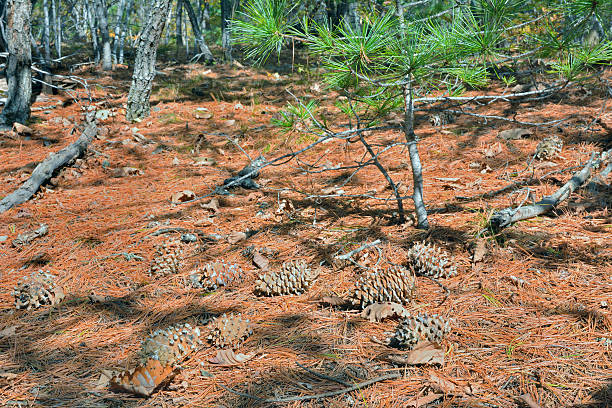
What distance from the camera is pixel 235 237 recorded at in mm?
2705

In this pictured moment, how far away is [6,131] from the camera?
4844mm

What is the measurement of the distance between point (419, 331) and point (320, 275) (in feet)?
2.44

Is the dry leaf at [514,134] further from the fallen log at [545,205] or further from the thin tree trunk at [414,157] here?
the thin tree trunk at [414,157]

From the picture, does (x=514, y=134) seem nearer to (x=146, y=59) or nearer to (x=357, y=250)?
(x=357, y=250)

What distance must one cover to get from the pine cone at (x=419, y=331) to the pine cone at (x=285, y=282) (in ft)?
1.98

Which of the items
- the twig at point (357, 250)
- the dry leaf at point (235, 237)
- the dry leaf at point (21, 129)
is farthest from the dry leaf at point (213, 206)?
the dry leaf at point (21, 129)

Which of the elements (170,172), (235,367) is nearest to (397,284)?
(235,367)

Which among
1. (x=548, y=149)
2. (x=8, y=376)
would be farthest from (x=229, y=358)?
(x=548, y=149)

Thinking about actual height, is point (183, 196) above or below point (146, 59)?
below

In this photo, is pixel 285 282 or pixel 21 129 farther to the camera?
pixel 21 129

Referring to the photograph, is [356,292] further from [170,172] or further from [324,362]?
[170,172]

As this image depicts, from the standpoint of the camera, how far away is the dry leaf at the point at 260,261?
7.80ft

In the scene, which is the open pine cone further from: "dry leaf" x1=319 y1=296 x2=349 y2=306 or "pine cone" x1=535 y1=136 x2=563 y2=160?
"pine cone" x1=535 y1=136 x2=563 y2=160

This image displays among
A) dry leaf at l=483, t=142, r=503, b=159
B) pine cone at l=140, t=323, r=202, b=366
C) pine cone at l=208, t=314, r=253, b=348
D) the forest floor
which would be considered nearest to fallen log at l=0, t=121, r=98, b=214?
the forest floor
